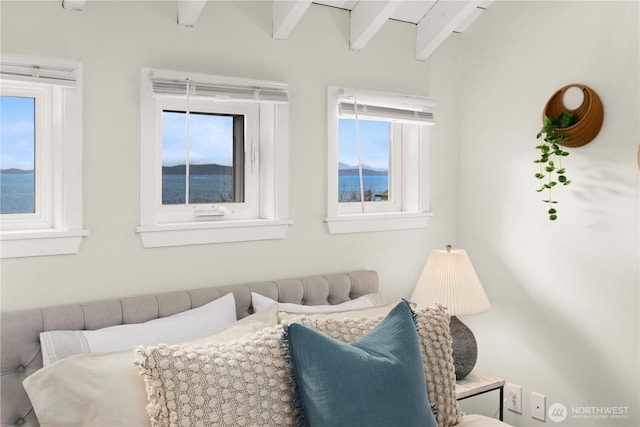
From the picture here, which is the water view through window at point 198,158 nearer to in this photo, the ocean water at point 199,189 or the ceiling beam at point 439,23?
the ocean water at point 199,189

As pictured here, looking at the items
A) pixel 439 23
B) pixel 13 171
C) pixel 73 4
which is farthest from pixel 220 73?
pixel 439 23

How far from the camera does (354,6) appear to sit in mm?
2881

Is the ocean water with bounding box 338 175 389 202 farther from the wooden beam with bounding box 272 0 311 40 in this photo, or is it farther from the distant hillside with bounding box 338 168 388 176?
the wooden beam with bounding box 272 0 311 40

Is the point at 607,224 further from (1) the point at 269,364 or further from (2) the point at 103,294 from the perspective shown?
(2) the point at 103,294

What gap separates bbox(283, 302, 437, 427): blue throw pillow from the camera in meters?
1.63

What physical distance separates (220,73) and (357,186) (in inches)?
38.7

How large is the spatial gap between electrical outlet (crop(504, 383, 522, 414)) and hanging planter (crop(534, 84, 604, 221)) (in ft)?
3.06

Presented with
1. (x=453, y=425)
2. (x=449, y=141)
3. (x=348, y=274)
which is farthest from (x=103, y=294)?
(x=449, y=141)

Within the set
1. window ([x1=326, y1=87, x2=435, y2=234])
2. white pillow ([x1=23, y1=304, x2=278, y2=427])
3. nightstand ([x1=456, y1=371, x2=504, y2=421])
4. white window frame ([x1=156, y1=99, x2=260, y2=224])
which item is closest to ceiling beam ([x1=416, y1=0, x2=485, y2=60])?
window ([x1=326, y1=87, x2=435, y2=234])

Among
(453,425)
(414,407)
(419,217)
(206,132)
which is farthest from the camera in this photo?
(419,217)

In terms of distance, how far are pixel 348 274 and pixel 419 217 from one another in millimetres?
591

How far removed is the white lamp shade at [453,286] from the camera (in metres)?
2.79

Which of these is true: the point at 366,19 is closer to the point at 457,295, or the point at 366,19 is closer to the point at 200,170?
the point at 200,170

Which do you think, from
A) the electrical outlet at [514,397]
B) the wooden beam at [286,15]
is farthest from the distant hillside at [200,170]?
the electrical outlet at [514,397]
